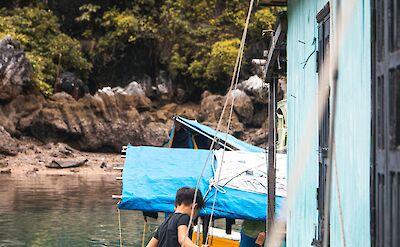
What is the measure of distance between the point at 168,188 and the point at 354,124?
497 centimetres

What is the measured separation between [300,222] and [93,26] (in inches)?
1173

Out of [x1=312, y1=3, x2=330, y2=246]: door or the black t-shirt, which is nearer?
[x1=312, y1=3, x2=330, y2=246]: door

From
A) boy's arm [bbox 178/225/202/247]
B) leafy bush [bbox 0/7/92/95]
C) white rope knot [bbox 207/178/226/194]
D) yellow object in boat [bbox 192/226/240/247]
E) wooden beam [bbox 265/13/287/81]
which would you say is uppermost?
leafy bush [bbox 0/7/92/95]

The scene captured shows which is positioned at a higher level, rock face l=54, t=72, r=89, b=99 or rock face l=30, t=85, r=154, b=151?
rock face l=54, t=72, r=89, b=99

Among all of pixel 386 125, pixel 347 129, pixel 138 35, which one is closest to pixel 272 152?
pixel 347 129

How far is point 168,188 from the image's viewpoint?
8375 millimetres

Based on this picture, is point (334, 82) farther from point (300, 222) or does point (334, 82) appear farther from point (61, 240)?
point (61, 240)

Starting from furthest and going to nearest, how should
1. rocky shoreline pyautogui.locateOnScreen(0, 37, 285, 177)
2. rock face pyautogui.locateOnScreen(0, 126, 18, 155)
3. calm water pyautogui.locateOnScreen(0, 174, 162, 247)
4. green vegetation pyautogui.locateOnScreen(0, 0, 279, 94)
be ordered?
1. green vegetation pyautogui.locateOnScreen(0, 0, 279, 94)
2. rocky shoreline pyautogui.locateOnScreen(0, 37, 285, 177)
3. rock face pyautogui.locateOnScreen(0, 126, 18, 155)
4. calm water pyautogui.locateOnScreen(0, 174, 162, 247)

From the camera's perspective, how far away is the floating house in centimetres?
293

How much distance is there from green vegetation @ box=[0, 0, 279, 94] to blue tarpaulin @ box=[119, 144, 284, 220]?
22.2 m

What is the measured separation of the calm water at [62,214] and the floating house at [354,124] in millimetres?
9232

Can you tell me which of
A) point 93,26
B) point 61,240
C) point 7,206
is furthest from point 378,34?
point 93,26

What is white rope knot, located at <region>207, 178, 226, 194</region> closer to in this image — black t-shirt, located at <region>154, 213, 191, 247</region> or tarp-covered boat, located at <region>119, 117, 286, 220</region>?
tarp-covered boat, located at <region>119, 117, 286, 220</region>

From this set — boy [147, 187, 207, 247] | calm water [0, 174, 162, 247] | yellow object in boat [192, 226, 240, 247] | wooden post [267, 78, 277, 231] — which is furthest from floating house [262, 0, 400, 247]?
calm water [0, 174, 162, 247]
